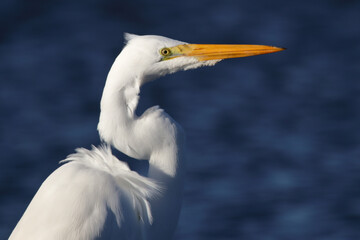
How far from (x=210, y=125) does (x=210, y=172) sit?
2.26 feet

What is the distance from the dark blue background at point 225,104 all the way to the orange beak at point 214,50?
223cm

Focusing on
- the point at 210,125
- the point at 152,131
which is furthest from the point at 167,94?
the point at 152,131

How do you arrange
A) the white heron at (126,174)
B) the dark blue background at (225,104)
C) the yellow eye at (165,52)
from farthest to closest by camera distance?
the dark blue background at (225,104), the yellow eye at (165,52), the white heron at (126,174)

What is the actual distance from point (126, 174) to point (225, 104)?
149 inches

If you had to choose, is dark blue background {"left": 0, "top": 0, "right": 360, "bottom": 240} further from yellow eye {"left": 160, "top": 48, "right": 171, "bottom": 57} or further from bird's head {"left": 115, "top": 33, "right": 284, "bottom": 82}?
yellow eye {"left": 160, "top": 48, "right": 171, "bottom": 57}

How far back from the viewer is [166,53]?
3340 mm

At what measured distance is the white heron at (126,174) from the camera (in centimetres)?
321

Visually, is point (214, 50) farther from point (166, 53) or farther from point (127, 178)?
point (127, 178)

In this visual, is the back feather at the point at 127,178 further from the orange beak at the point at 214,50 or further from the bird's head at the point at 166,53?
the orange beak at the point at 214,50

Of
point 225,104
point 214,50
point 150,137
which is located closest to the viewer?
point 150,137

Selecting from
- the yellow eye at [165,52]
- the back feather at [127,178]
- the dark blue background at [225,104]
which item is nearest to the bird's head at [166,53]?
the yellow eye at [165,52]

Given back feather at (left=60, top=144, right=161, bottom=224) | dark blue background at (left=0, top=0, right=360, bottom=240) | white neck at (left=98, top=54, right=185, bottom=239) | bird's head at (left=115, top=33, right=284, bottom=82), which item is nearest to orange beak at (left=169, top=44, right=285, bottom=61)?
bird's head at (left=115, top=33, right=284, bottom=82)

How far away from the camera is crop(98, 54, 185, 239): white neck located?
10.5ft

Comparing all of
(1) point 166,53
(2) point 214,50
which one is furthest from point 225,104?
(1) point 166,53
